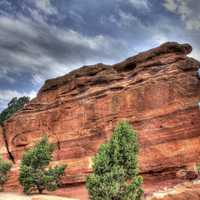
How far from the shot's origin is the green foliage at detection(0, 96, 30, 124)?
79188 millimetres

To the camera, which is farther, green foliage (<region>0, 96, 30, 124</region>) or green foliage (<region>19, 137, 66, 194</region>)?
green foliage (<region>0, 96, 30, 124</region>)

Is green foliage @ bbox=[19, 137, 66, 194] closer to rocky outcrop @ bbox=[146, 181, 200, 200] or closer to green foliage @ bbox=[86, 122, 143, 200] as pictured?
green foliage @ bbox=[86, 122, 143, 200]

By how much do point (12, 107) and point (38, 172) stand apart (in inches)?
2030

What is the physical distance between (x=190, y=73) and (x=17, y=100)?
195 feet

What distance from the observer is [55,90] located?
51.4 metres

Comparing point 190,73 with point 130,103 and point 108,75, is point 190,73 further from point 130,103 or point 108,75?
point 108,75

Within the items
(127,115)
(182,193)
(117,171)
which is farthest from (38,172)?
(182,193)

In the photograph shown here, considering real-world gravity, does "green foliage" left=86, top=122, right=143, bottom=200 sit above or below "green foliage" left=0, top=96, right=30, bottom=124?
below

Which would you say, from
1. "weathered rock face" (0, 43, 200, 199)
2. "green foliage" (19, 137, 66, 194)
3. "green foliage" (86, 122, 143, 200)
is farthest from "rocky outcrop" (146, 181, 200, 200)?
"green foliage" (19, 137, 66, 194)

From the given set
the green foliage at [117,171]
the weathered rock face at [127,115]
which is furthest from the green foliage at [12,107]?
the green foliage at [117,171]

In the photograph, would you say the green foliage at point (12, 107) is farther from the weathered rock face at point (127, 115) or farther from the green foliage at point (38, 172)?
the green foliage at point (38, 172)

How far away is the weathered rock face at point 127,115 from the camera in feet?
119

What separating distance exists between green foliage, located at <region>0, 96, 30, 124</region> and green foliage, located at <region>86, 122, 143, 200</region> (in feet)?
183

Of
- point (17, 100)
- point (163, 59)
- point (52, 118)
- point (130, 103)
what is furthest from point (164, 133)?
point (17, 100)
